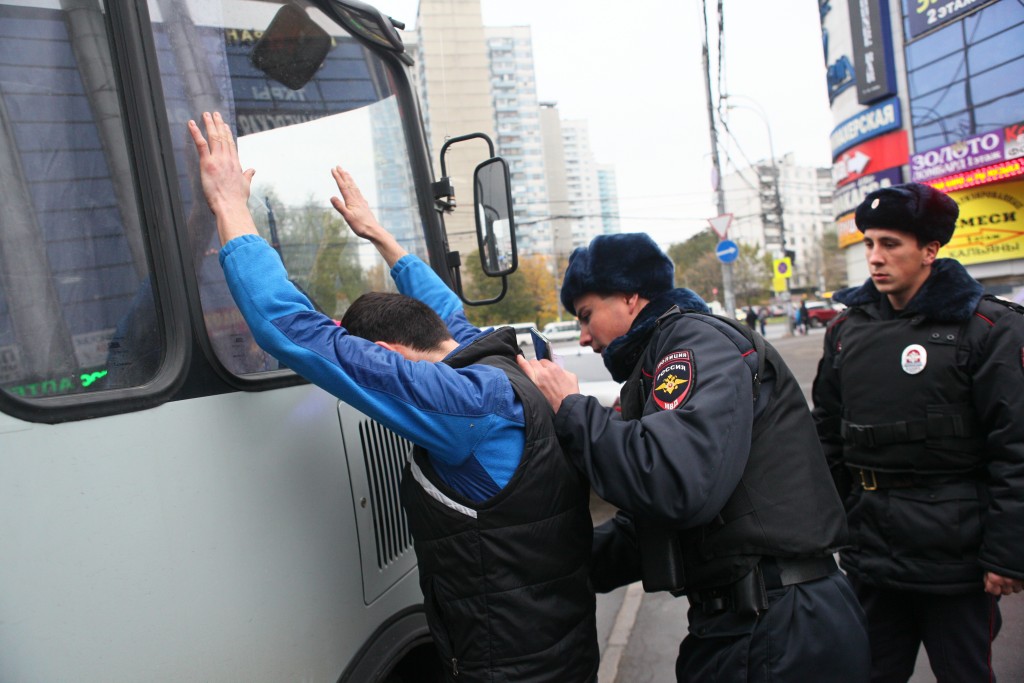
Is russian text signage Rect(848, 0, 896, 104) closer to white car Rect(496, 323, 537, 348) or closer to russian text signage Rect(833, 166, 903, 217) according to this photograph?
russian text signage Rect(833, 166, 903, 217)

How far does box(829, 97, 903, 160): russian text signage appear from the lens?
20.6 m

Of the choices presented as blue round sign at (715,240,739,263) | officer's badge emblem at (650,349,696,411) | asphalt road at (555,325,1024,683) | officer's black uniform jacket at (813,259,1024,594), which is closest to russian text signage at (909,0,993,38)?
blue round sign at (715,240,739,263)

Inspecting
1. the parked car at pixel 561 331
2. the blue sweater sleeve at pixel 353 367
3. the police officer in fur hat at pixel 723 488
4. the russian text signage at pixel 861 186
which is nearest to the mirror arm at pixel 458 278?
the police officer in fur hat at pixel 723 488

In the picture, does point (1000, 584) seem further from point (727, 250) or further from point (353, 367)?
point (727, 250)

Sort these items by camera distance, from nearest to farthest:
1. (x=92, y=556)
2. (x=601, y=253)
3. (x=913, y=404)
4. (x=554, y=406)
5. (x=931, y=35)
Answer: (x=92, y=556), (x=554, y=406), (x=601, y=253), (x=913, y=404), (x=931, y=35)

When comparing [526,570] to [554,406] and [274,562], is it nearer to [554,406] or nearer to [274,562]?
[554,406]

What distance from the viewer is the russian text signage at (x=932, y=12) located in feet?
56.7

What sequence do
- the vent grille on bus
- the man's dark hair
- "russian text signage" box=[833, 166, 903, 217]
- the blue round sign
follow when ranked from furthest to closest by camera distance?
"russian text signage" box=[833, 166, 903, 217] < the blue round sign < the vent grille on bus < the man's dark hair

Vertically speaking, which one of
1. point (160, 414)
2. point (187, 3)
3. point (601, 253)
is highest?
point (187, 3)

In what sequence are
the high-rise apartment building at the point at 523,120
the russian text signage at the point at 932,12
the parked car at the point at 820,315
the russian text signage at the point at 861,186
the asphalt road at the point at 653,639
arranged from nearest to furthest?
the asphalt road at the point at 653,639, the russian text signage at the point at 932,12, the russian text signage at the point at 861,186, the parked car at the point at 820,315, the high-rise apartment building at the point at 523,120

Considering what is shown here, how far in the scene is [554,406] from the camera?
1.76 metres

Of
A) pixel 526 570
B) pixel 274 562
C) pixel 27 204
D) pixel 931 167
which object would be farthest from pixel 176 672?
pixel 931 167

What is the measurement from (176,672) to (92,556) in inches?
11.9

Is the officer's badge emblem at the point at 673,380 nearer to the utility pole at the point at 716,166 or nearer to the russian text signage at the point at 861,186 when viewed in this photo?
the utility pole at the point at 716,166
